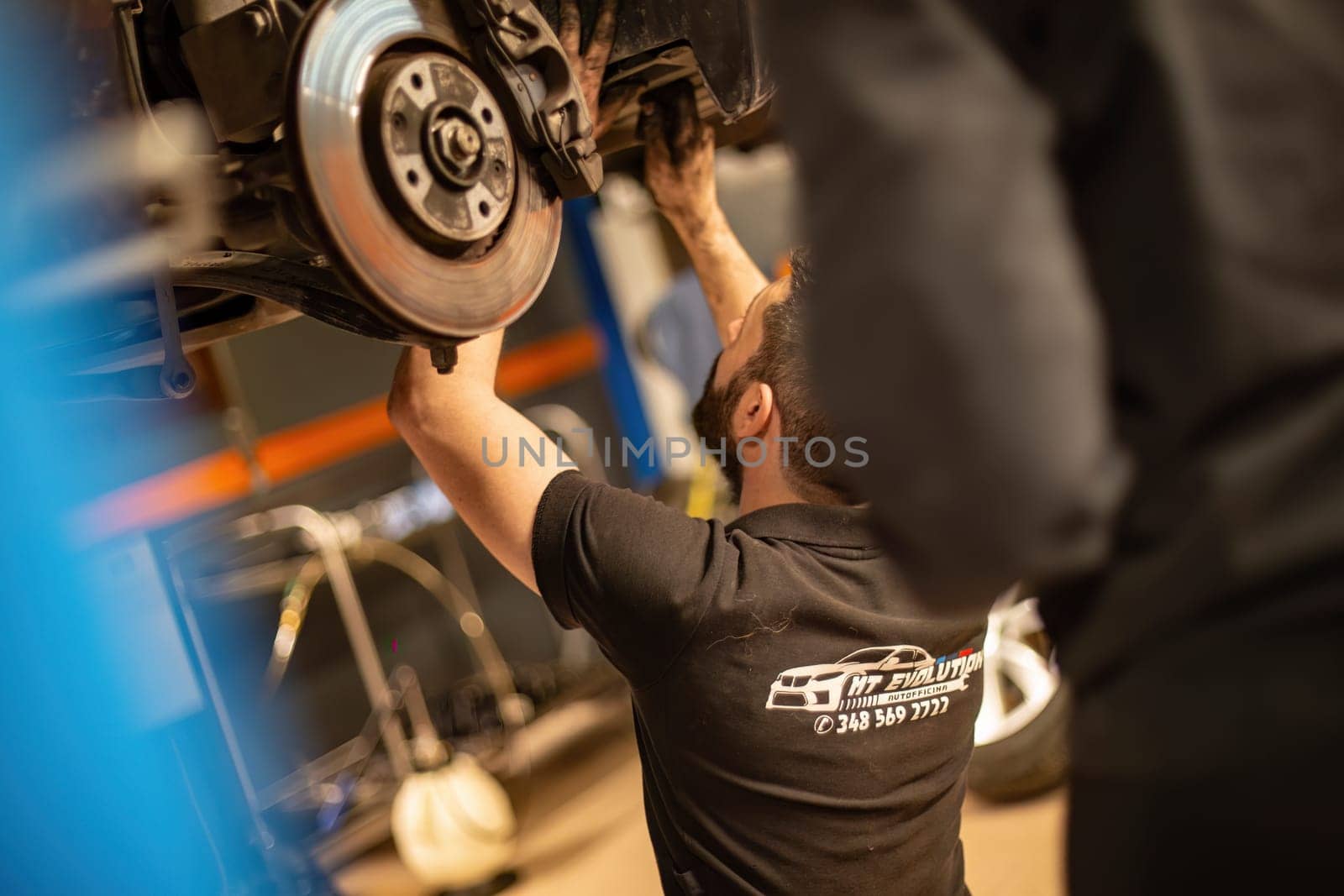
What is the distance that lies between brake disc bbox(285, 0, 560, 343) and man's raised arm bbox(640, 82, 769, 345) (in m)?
0.39

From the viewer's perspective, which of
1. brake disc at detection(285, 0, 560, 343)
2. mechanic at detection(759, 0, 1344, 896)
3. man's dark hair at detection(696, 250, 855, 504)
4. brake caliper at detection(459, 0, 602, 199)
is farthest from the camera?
man's dark hair at detection(696, 250, 855, 504)

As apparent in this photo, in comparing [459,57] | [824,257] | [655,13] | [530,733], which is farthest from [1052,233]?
[530,733]

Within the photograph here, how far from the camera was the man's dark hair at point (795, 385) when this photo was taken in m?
1.08

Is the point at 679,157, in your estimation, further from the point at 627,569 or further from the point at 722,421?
the point at 627,569

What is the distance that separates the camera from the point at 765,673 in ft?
3.28

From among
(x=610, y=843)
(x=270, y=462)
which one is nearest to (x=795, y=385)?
(x=610, y=843)

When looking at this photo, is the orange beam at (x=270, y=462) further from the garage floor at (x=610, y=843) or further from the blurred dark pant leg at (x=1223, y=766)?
the blurred dark pant leg at (x=1223, y=766)

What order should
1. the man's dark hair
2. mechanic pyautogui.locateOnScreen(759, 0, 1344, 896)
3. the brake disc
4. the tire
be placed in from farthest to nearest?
the tire → the man's dark hair → the brake disc → mechanic pyautogui.locateOnScreen(759, 0, 1344, 896)

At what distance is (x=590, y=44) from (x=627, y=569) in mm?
510

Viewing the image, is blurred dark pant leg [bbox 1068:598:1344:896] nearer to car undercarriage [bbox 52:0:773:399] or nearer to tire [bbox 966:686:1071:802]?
car undercarriage [bbox 52:0:773:399]

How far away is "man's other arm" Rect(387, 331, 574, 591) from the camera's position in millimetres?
1008

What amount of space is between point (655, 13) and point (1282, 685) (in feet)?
2.62

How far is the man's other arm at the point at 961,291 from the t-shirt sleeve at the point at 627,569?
22.2 inches

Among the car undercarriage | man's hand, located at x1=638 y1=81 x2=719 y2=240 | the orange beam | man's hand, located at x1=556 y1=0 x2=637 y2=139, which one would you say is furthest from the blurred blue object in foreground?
the orange beam
